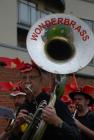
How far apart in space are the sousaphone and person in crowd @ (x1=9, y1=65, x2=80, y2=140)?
28 centimetres

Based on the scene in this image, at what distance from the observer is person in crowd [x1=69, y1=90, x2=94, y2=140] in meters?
4.88

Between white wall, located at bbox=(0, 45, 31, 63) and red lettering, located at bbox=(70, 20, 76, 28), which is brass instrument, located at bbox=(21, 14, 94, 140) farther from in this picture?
white wall, located at bbox=(0, 45, 31, 63)

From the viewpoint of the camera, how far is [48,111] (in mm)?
3730

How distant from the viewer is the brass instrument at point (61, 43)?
433cm

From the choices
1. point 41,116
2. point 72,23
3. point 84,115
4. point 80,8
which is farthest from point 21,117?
point 80,8

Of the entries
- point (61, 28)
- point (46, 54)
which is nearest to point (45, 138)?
point (46, 54)

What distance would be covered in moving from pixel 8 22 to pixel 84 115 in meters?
14.0

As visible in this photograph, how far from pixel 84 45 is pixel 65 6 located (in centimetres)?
1792

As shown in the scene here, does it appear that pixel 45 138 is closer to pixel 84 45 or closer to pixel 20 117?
pixel 20 117

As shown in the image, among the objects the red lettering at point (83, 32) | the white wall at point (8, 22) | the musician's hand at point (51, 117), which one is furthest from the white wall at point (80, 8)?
the musician's hand at point (51, 117)

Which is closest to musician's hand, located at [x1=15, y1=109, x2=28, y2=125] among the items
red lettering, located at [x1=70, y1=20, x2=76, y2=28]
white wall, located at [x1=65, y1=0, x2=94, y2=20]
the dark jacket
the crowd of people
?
the crowd of people

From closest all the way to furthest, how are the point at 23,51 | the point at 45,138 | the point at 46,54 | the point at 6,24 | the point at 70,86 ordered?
1. the point at 45,138
2. the point at 46,54
3. the point at 70,86
4. the point at 23,51
5. the point at 6,24

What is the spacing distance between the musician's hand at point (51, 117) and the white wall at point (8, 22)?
1485 centimetres

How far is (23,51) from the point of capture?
680 inches
